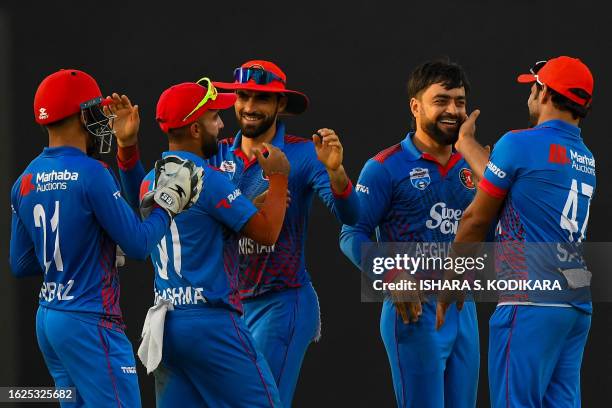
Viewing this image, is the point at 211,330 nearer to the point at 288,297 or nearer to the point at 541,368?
the point at 288,297

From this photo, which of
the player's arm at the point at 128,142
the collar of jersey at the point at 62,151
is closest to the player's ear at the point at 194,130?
the player's arm at the point at 128,142

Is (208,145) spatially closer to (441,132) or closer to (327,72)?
(441,132)

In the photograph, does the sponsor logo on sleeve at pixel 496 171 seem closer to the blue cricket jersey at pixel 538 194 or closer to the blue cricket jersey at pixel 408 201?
the blue cricket jersey at pixel 538 194

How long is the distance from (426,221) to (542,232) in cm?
76

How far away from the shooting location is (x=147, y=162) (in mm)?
7004

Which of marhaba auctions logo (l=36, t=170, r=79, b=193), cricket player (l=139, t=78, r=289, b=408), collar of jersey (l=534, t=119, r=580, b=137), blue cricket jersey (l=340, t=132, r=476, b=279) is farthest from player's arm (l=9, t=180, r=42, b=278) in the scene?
collar of jersey (l=534, t=119, r=580, b=137)

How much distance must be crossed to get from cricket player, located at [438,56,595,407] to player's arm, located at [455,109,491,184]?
0.42m

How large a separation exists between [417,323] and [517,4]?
2.36m

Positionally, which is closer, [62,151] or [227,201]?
[62,151]

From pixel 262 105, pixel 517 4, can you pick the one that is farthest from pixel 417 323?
pixel 517 4

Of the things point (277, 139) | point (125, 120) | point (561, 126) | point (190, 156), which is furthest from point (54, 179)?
point (561, 126)

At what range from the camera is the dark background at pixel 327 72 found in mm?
6801

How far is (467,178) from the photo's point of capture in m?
5.36

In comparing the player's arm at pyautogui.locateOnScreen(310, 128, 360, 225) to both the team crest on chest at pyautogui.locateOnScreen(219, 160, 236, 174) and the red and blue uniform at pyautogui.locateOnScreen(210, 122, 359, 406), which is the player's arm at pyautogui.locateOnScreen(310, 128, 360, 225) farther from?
the team crest on chest at pyautogui.locateOnScreen(219, 160, 236, 174)
